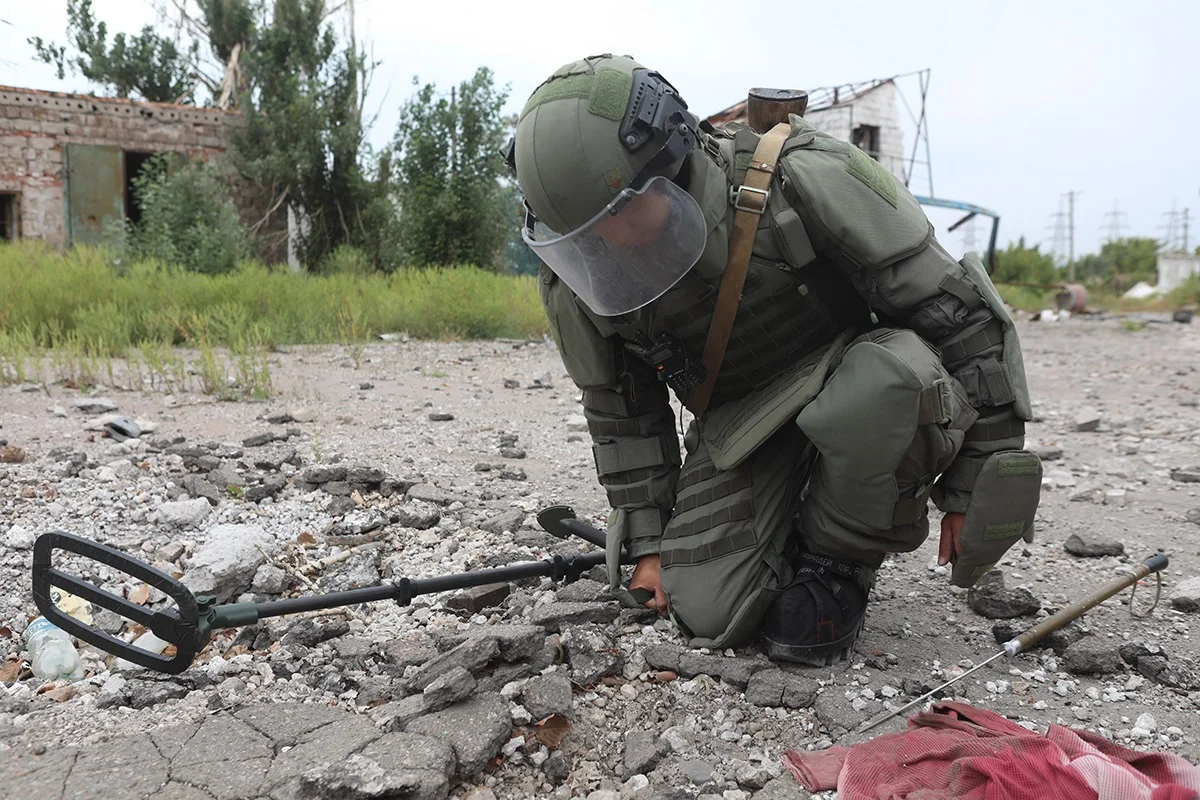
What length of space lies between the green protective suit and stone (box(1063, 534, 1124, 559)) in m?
0.87

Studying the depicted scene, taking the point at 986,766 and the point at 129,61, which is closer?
the point at 986,766

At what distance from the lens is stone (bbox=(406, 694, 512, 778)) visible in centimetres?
158

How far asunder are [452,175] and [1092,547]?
10.4 m

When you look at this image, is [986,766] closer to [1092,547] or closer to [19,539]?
[1092,547]

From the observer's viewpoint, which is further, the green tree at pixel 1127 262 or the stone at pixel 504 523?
the green tree at pixel 1127 262

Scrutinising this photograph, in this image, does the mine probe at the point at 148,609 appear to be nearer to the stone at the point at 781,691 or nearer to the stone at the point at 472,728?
the stone at the point at 472,728

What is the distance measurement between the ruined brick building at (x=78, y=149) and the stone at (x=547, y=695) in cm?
1198

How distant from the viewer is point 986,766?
1.42 metres

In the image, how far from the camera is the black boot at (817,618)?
6.52ft

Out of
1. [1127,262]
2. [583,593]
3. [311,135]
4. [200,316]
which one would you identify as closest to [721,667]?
[583,593]

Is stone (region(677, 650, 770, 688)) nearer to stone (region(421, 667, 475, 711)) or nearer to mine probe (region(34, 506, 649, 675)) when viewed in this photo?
stone (region(421, 667, 475, 711))

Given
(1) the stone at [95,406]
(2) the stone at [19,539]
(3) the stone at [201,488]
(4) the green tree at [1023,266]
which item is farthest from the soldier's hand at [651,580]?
(4) the green tree at [1023,266]

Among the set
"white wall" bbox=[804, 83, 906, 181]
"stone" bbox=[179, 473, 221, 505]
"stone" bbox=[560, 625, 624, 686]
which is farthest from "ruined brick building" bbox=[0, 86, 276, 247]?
"stone" bbox=[560, 625, 624, 686]

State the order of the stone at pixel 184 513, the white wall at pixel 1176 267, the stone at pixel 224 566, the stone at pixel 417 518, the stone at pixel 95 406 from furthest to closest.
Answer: the white wall at pixel 1176 267 → the stone at pixel 95 406 → the stone at pixel 417 518 → the stone at pixel 184 513 → the stone at pixel 224 566
